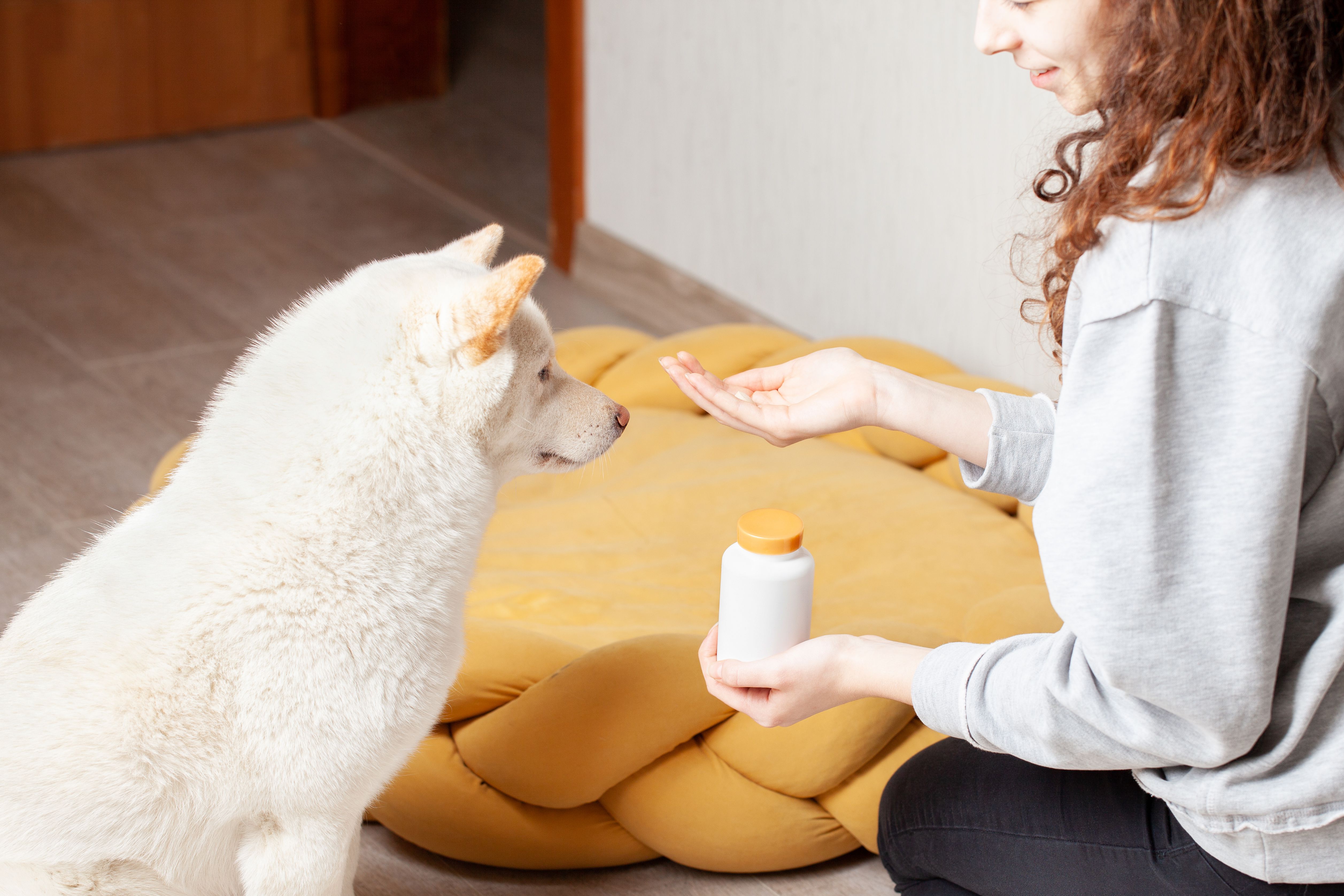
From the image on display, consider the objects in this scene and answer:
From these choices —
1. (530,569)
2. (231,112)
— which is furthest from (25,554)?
(231,112)

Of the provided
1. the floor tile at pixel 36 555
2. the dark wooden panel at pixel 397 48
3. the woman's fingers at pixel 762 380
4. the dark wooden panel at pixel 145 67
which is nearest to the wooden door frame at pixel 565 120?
the dark wooden panel at pixel 397 48

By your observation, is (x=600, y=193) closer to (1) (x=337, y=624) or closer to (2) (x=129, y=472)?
(2) (x=129, y=472)

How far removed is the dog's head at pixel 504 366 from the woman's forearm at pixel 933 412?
24 centimetres

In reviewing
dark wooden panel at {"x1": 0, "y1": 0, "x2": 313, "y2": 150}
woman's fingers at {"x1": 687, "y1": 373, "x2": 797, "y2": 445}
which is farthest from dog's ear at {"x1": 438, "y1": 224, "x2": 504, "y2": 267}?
dark wooden panel at {"x1": 0, "y1": 0, "x2": 313, "y2": 150}

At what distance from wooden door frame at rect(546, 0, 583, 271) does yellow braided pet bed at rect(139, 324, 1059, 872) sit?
106 cm

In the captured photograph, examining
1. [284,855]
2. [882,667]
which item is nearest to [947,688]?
[882,667]

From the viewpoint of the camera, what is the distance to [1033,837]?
111cm

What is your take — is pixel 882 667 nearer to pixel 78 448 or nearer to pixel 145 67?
pixel 78 448

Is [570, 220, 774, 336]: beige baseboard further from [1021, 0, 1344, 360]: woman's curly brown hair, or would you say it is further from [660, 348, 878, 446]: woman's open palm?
[1021, 0, 1344, 360]: woman's curly brown hair

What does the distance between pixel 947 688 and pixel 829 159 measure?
1.69 m

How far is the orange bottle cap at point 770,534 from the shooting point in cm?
108

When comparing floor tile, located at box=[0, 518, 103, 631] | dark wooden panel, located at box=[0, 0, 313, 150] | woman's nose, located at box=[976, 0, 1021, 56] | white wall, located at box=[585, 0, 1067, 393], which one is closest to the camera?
woman's nose, located at box=[976, 0, 1021, 56]

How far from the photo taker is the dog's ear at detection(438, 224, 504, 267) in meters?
1.23

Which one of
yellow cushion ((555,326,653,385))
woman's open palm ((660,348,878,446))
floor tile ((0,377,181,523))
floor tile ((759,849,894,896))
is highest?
woman's open palm ((660,348,878,446))
